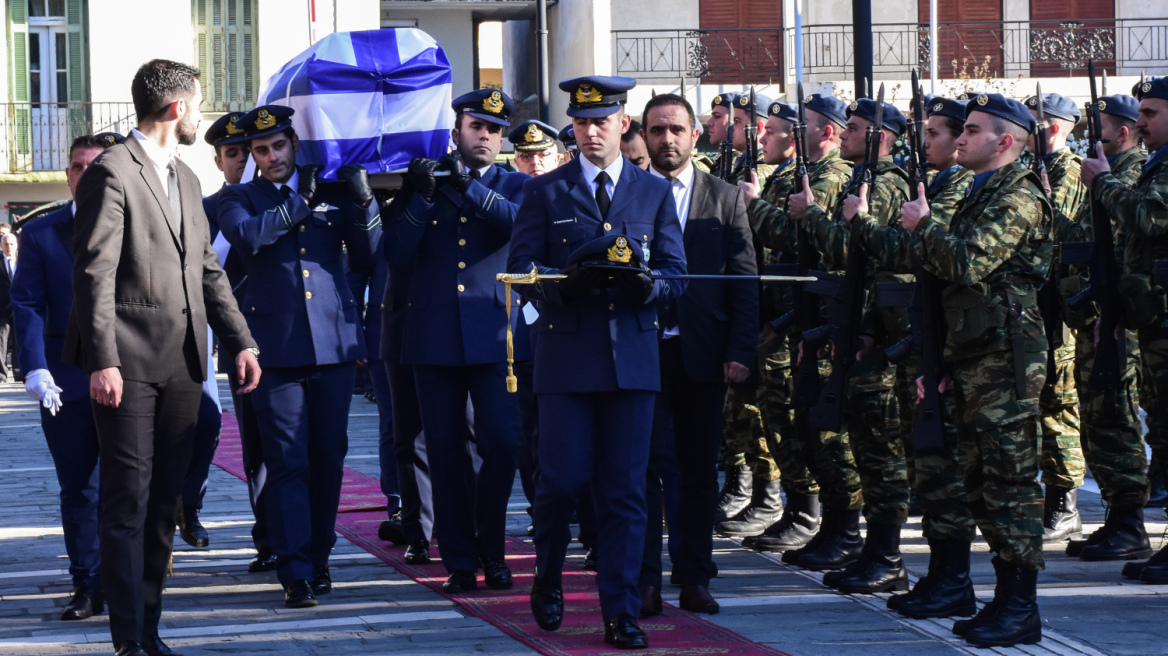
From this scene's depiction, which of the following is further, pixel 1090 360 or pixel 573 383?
pixel 1090 360

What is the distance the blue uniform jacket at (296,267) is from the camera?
22.0 ft

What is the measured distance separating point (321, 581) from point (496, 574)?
77 cm

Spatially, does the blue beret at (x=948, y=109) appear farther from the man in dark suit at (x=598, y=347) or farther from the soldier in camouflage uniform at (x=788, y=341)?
the man in dark suit at (x=598, y=347)

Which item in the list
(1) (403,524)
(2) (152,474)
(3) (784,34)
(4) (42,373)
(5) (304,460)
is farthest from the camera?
(3) (784,34)

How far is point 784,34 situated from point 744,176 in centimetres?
1800

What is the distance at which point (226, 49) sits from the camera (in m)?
26.6

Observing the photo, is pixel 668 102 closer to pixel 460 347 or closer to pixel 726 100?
pixel 460 347

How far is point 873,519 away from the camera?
6.86 metres

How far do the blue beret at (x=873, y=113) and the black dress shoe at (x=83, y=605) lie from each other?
12.7ft

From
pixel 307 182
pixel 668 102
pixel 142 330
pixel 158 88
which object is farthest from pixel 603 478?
pixel 158 88

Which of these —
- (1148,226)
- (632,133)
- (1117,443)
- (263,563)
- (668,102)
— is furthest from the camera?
(632,133)

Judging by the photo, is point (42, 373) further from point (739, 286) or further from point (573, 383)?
point (739, 286)

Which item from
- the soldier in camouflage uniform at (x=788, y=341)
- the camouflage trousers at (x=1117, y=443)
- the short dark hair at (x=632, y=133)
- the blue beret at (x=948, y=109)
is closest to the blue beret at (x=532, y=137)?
the short dark hair at (x=632, y=133)

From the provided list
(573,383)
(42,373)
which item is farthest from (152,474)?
(573,383)
